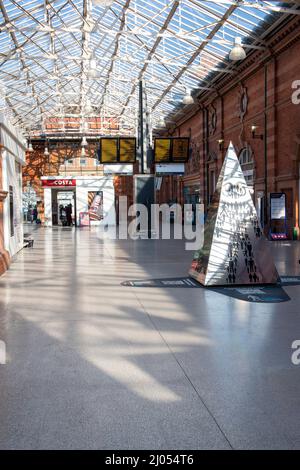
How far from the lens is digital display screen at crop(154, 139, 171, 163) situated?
21.6 metres

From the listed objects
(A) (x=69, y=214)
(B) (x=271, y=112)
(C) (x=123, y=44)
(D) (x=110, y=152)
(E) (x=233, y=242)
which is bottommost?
(E) (x=233, y=242)

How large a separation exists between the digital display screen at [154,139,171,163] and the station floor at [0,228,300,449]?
46.4ft

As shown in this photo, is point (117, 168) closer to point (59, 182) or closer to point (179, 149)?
point (179, 149)

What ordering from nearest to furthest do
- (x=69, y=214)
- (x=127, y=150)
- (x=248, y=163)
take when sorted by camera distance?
(x=127, y=150), (x=248, y=163), (x=69, y=214)

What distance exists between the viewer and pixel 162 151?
21672 millimetres

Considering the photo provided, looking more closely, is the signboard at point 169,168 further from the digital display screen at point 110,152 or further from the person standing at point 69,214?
the person standing at point 69,214

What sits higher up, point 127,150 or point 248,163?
point 127,150

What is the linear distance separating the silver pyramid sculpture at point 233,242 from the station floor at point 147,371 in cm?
65

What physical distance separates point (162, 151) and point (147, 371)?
18.3 metres

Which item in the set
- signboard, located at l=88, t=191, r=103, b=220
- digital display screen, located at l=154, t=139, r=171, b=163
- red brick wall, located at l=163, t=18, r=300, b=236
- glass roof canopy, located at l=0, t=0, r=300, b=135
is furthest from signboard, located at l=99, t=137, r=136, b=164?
signboard, located at l=88, t=191, r=103, b=220

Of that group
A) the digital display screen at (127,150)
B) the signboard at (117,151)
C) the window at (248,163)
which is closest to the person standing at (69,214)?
the signboard at (117,151)

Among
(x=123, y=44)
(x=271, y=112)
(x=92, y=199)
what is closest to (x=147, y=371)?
(x=271, y=112)

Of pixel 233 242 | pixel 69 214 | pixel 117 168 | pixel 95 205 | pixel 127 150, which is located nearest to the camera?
pixel 233 242

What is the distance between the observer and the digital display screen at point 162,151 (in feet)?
70.7
